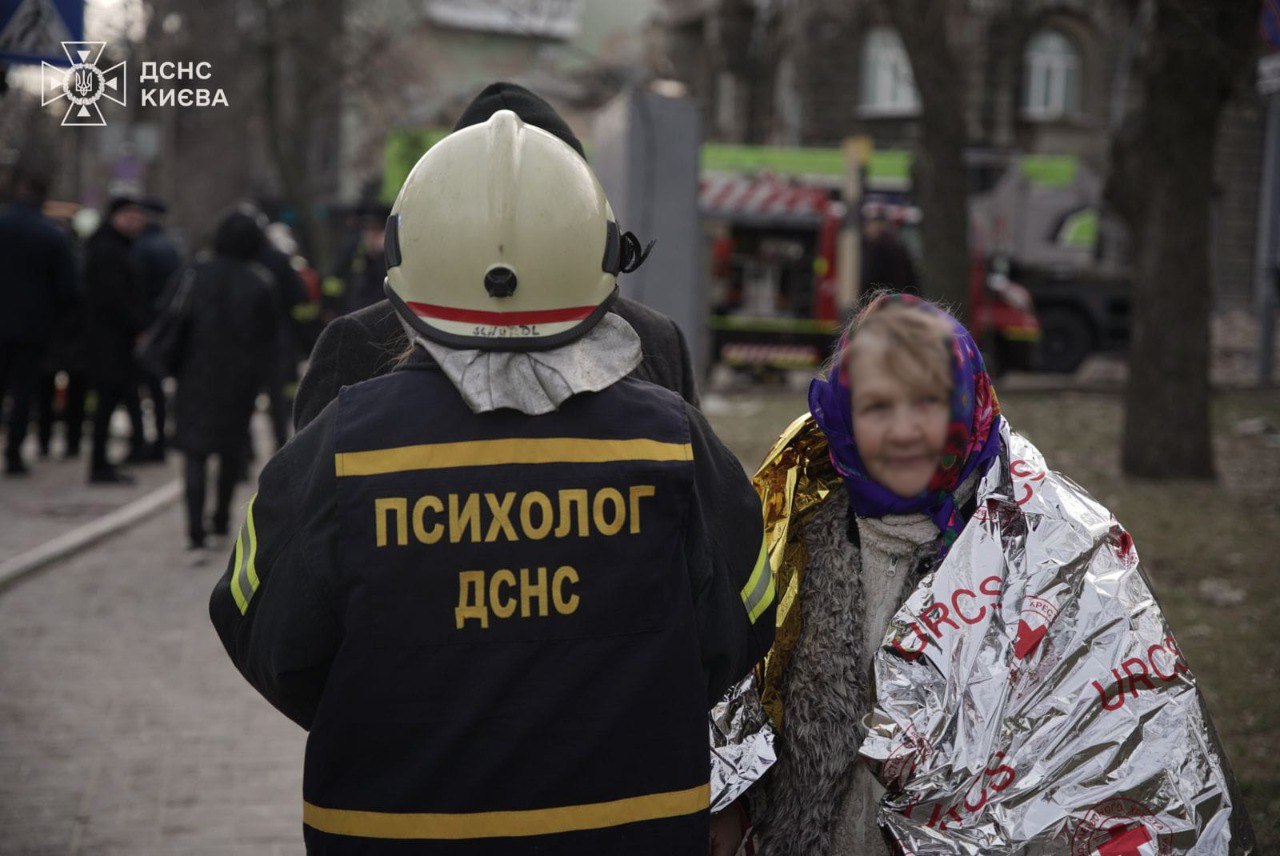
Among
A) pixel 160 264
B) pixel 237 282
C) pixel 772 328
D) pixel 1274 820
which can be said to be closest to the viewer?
pixel 1274 820

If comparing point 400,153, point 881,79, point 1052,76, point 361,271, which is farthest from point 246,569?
point 1052,76

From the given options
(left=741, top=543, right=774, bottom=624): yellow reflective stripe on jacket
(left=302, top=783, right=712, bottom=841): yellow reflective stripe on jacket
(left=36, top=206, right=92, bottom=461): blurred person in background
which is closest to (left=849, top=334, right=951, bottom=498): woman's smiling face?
(left=741, top=543, right=774, bottom=624): yellow reflective stripe on jacket

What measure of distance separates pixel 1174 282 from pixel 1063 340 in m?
9.72

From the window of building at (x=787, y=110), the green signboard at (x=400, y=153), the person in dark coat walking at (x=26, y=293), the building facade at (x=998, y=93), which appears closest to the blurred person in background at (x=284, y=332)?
the person in dark coat walking at (x=26, y=293)

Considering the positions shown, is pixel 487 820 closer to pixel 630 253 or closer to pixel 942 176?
pixel 630 253

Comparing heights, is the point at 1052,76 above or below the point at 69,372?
above

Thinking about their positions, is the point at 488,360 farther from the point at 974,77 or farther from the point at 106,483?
the point at 974,77

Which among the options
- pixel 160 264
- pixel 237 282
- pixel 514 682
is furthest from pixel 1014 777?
pixel 160 264

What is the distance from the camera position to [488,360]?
2008 mm

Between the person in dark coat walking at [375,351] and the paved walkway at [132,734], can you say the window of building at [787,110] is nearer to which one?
the paved walkway at [132,734]

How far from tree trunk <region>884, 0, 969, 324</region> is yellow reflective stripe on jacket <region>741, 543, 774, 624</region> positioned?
38.6ft

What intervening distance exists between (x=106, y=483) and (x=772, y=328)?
958cm

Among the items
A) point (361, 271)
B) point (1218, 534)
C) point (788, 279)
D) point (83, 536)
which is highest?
point (361, 271)

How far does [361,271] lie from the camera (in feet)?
32.9
